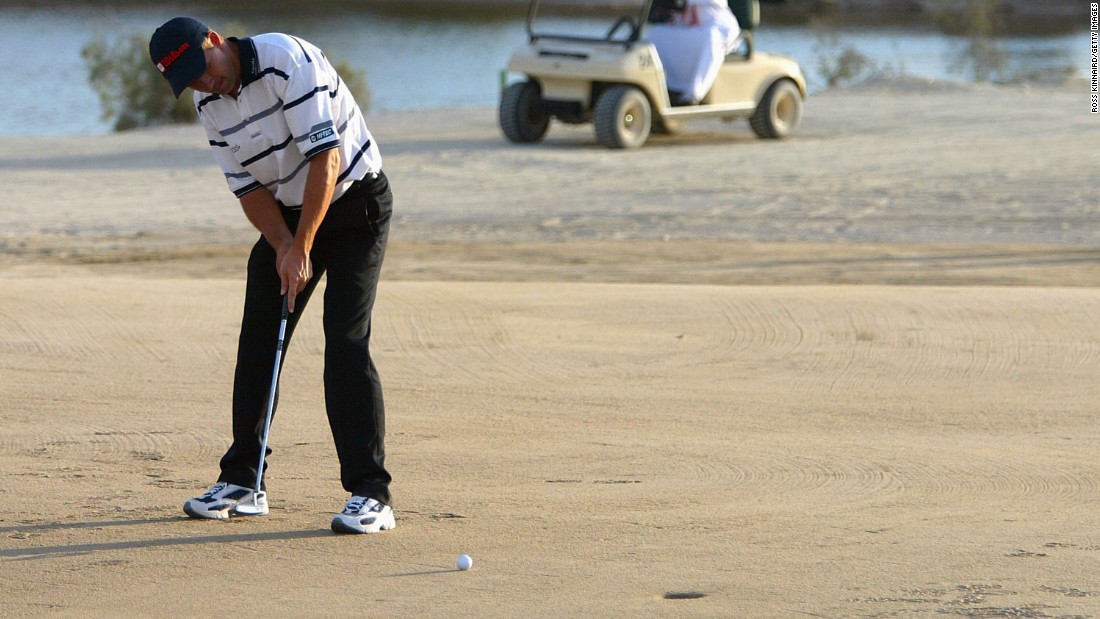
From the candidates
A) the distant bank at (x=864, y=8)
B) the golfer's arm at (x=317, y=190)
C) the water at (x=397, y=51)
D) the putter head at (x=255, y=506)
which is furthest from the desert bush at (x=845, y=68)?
the golfer's arm at (x=317, y=190)

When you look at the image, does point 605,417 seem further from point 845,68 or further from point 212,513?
point 845,68

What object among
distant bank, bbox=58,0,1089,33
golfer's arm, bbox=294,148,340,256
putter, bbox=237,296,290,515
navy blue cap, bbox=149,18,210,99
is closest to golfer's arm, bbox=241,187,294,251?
→ golfer's arm, bbox=294,148,340,256

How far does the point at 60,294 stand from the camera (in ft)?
28.4

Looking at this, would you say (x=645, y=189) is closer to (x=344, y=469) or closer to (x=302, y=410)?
(x=302, y=410)

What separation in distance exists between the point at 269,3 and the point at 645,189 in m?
39.4

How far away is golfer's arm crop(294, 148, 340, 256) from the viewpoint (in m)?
4.27

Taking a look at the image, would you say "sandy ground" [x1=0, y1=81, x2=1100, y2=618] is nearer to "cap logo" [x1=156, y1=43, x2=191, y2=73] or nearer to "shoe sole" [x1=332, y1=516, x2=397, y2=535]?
"shoe sole" [x1=332, y1=516, x2=397, y2=535]

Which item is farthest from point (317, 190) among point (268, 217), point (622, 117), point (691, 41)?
point (691, 41)

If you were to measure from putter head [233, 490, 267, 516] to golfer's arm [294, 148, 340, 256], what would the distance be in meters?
1.01

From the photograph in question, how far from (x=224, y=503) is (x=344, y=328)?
0.79m

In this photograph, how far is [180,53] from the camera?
4105mm

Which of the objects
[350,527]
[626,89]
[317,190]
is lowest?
[350,527]

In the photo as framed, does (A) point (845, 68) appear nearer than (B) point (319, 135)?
No

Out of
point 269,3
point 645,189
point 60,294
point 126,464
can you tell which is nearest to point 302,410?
point 126,464
